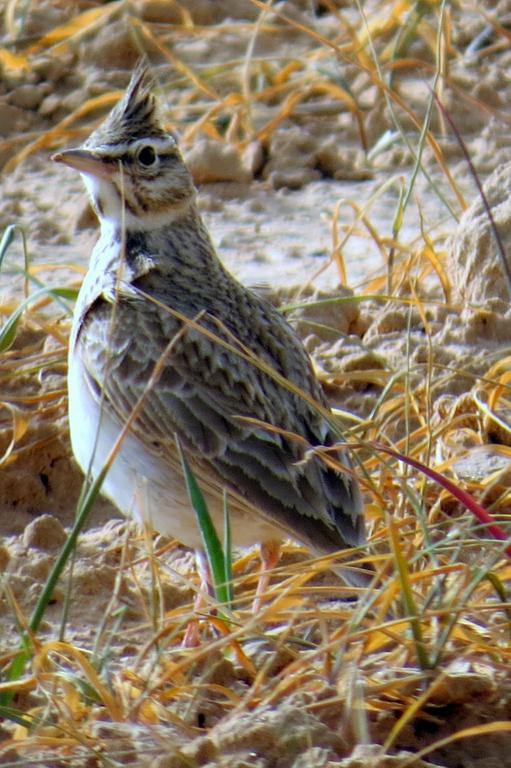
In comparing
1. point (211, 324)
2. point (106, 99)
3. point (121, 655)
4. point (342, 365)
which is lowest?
point (121, 655)

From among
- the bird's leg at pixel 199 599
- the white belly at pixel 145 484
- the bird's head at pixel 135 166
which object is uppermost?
the bird's head at pixel 135 166

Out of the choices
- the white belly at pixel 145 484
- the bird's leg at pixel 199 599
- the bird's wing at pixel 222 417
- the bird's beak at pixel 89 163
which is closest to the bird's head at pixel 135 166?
the bird's beak at pixel 89 163

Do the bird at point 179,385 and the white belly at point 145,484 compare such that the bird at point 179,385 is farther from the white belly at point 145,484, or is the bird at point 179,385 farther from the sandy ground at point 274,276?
the sandy ground at point 274,276

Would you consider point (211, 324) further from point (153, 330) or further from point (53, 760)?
point (53, 760)

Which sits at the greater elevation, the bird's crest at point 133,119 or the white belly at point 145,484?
the bird's crest at point 133,119

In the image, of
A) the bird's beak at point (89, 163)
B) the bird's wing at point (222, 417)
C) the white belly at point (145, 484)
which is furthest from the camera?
the bird's beak at point (89, 163)

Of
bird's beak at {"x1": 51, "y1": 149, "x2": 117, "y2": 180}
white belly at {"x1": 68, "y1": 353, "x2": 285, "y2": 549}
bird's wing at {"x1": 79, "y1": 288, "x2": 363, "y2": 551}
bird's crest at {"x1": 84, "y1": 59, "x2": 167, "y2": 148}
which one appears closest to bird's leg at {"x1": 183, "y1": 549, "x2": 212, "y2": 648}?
white belly at {"x1": 68, "y1": 353, "x2": 285, "y2": 549}

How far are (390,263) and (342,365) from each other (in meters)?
0.56

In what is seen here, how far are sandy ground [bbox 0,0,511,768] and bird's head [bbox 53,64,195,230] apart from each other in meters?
0.54

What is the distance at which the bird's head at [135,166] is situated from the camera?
5113mm

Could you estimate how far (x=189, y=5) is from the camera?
27.2ft

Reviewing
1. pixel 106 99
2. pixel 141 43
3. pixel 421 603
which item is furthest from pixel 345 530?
pixel 141 43

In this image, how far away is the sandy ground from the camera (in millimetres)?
3588

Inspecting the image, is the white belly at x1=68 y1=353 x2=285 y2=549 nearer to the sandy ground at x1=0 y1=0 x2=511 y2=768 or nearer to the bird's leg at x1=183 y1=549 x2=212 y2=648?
the bird's leg at x1=183 y1=549 x2=212 y2=648
